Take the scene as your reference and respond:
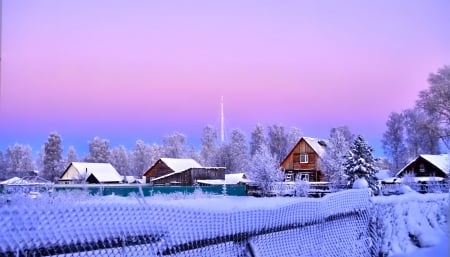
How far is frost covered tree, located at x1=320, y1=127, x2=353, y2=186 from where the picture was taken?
10.8m

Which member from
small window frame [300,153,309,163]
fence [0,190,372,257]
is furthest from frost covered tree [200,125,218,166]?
fence [0,190,372,257]

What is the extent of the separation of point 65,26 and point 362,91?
4480mm

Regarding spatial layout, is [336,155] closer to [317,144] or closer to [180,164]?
[317,144]

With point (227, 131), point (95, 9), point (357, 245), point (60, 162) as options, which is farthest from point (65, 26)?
point (227, 131)

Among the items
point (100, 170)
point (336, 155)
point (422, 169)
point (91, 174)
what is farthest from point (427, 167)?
point (91, 174)

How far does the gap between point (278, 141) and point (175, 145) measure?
11.5 feet

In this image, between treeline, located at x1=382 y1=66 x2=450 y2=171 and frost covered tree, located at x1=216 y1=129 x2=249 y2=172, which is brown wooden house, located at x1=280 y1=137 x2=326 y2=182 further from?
treeline, located at x1=382 y1=66 x2=450 y2=171

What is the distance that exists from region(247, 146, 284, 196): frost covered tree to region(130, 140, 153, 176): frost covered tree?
3396 millimetres

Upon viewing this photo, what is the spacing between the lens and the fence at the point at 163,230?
81 cm

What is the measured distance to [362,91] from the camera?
7.36m

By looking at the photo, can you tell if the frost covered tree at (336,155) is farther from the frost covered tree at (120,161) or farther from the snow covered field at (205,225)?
the snow covered field at (205,225)

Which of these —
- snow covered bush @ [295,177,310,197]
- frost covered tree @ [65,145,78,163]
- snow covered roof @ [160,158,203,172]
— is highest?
frost covered tree @ [65,145,78,163]

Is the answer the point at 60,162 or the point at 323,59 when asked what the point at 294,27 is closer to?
the point at 323,59

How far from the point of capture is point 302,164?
13.4 meters
